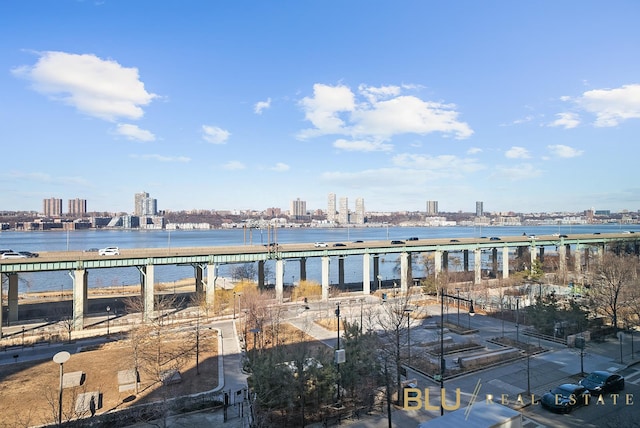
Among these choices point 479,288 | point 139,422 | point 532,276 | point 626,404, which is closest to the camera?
point 139,422

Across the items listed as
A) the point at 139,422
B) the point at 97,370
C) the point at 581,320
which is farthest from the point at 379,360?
the point at 581,320

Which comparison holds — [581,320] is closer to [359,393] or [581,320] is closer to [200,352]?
[359,393]

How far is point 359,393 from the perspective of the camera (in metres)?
20.4

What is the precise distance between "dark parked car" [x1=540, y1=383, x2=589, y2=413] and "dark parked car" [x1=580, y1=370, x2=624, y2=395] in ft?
2.57

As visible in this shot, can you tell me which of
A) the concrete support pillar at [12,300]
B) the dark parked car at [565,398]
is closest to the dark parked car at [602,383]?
the dark parked car at [565,398]

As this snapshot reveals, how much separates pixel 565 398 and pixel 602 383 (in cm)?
340

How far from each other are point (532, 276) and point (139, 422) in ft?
210

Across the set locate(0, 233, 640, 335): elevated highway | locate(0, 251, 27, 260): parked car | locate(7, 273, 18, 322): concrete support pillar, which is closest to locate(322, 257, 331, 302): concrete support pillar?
locate(0, 233, 640, 335): elevated highway

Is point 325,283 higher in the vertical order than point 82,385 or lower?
higher

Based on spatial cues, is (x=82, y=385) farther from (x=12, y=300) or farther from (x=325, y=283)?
(x=325, y=283)

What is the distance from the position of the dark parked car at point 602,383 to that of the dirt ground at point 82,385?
2073cm

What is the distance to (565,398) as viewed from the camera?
1922cm

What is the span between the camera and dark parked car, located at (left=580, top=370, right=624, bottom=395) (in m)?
20.7

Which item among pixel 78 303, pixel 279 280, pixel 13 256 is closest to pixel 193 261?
pixel 279 280
